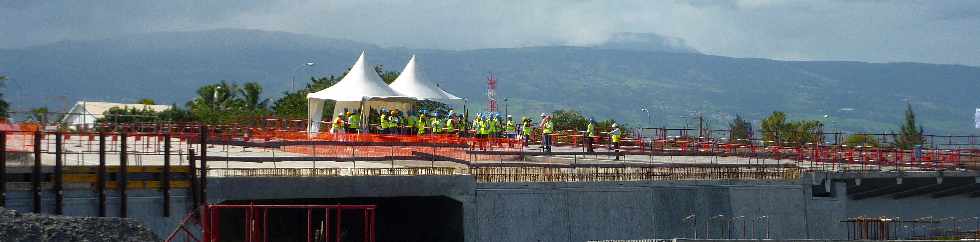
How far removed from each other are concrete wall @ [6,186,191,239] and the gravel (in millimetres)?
1912

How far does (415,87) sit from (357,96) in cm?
745

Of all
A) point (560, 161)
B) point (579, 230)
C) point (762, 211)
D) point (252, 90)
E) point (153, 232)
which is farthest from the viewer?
point (252, 90)

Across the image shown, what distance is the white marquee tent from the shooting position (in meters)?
67.1

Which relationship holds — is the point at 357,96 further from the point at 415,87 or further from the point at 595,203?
the point at 595,203

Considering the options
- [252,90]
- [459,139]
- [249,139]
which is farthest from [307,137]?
[252,90]

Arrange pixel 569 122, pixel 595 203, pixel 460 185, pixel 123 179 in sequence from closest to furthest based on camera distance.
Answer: pixel 123 179, pixel 460 185, pixel 595 203, pixel 569 122

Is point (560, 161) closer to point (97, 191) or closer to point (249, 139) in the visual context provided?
point (249, 139)

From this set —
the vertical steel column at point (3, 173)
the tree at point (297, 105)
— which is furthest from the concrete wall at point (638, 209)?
the tree at point (297, 105)

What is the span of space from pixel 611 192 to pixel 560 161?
756 centimetres

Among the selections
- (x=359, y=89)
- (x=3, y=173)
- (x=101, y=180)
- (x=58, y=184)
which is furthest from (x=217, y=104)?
(x=3, y=173)

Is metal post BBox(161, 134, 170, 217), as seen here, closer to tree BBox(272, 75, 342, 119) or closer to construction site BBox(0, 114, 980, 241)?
construction site BBox(0, 114, 980, 241)

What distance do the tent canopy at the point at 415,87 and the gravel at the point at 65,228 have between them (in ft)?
117

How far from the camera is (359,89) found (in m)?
67.5

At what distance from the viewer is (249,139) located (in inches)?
2362
